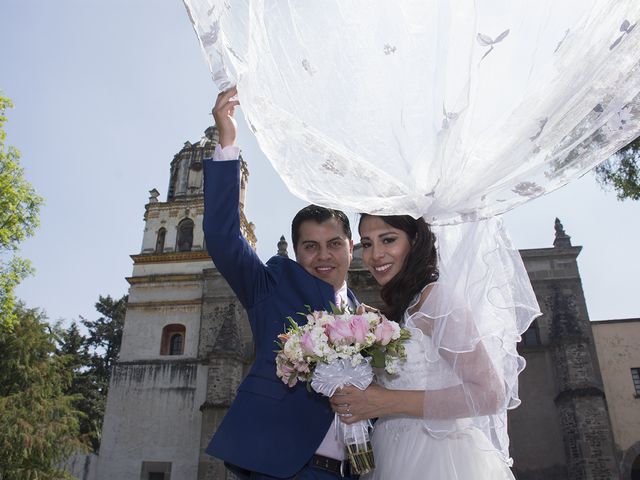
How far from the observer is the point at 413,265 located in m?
3.28

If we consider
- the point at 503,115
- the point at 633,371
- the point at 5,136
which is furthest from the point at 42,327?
the point at 503,115

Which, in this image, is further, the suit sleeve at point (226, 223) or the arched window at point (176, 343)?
the arched window at point (176, 343)

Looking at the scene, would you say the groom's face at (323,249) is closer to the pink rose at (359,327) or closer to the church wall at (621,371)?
the pink rose at (359,327)

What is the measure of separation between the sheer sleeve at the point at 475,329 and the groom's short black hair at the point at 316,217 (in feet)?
2.62

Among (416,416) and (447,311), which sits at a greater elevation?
(447,311)

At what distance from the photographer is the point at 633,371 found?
18.8 metres

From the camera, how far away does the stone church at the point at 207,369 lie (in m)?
17.2

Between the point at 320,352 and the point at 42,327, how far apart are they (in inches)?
932

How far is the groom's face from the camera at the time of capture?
12.1ft

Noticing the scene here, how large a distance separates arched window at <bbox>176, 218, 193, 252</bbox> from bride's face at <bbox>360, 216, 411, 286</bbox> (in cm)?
2139

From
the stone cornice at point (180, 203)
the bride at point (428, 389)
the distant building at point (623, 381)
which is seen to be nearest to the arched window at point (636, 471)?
the distant building at point (623, 381)

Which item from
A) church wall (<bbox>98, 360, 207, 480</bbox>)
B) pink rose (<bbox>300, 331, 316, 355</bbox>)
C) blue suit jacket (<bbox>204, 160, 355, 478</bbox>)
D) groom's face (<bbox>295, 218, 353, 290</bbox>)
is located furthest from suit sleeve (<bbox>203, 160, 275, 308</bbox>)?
church wall (<bbox>98, 360, 207, 480</bbox>)

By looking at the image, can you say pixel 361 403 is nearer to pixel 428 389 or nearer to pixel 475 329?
pixel 428 389

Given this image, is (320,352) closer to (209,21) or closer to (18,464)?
(209,21)
